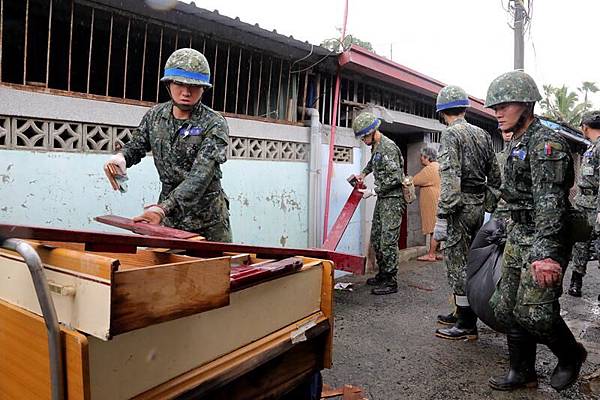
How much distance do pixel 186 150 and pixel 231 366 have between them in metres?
1.67

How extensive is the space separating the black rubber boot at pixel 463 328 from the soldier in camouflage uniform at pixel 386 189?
4.62 ft

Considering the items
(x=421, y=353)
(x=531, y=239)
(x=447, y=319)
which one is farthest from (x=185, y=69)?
(x=447, y=319)

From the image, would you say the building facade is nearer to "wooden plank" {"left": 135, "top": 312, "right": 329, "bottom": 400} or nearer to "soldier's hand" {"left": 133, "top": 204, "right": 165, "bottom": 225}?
"soldier's hand" {"left": 133, "top": 204, "right": 165, "bottom": 225}

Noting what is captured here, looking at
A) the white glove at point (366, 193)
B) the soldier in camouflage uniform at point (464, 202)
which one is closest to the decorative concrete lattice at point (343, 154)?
the white glove at point (366, 193)

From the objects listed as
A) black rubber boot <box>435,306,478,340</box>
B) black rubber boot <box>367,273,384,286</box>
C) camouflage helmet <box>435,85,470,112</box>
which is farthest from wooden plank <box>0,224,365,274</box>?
black rubber boot <box>367,273,384,286</box>

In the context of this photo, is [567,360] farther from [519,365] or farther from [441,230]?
[441,230]

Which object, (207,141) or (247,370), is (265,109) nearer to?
(207,141)

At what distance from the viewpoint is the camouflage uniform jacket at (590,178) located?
16.1ft

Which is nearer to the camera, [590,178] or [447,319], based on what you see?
[447,319]

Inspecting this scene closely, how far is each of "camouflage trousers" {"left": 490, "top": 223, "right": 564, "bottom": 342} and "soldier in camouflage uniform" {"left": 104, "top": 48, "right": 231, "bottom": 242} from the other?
5.87 feet

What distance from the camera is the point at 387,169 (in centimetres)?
525

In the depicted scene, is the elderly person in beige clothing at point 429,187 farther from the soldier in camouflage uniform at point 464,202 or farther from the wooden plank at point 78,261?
the wooden plank at point 78,261

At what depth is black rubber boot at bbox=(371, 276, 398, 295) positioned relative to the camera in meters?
5.29

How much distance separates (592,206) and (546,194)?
3.29 metres
